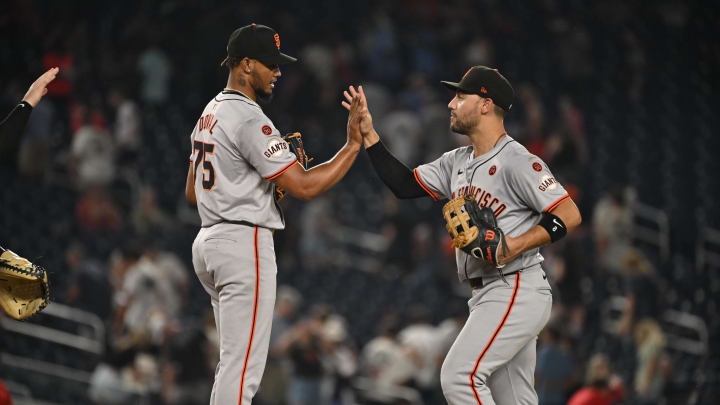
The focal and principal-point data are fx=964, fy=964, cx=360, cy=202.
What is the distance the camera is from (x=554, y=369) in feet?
23.2

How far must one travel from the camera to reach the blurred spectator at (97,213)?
10.8 metres

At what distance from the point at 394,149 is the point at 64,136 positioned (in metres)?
4.05

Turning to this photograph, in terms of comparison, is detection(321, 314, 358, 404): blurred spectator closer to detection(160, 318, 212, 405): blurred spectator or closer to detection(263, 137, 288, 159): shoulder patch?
detection(160, 318, 212, 405): blurred spectator

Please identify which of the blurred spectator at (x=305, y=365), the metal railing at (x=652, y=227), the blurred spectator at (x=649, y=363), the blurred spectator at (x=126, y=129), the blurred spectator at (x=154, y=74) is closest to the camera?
the blurred spectator at (x=649, y=363)

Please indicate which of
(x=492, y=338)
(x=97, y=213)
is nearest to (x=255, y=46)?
(x=492, y=338)

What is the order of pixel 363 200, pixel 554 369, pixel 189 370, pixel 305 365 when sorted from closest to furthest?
pixel 554 369
pixel 189 370
pixel 305 365
pixel 363 200

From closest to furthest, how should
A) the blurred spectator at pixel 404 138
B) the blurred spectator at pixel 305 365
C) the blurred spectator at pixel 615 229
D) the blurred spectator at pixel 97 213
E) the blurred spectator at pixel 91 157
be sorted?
the blurred spectator at pixel 305 365
the blurred spectator at pixel 615 229
the blurred spectator at pixel 97 213
the blurred spectator at pixel 91 157
the blurred spectator at pixel 404 138

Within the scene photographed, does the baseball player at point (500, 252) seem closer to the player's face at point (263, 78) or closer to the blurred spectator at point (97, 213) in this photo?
the player's face at point (263, 78)

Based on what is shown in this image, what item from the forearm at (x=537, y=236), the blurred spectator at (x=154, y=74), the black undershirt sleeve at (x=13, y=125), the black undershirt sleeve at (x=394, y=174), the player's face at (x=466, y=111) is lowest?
the forearm at (x=537, y=236)

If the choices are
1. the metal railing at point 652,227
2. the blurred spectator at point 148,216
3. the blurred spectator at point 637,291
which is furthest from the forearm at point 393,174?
the blurred spectator at point 148,216

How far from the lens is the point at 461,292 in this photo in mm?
10516

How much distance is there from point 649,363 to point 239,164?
4.93m

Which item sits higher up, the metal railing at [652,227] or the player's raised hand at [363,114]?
the player's raised hand at [363,114]

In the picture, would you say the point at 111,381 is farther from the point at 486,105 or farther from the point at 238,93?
the point at 486,105
